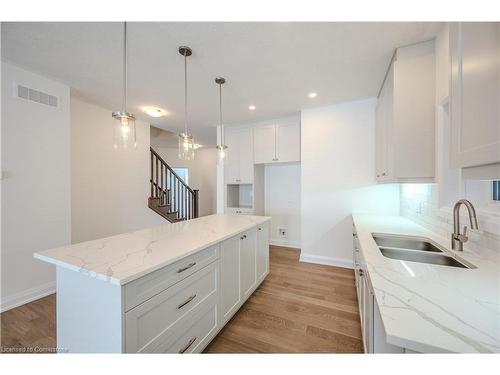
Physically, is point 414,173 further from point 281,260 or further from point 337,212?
point 281,260

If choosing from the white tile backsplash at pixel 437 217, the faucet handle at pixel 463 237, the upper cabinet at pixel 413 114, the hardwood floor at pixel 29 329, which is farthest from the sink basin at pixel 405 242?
the hardwood floor at pixel 29 329

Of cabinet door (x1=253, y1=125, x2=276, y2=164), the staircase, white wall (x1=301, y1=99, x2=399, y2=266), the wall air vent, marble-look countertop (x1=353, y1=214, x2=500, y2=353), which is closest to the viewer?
marble-look countertop (x1=353, y1=214, x2=500, y2=353)

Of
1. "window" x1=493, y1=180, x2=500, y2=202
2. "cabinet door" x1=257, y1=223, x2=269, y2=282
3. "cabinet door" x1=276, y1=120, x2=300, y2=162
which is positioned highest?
"cabinet door" x1=276, y1=120, x2=300, y2=162

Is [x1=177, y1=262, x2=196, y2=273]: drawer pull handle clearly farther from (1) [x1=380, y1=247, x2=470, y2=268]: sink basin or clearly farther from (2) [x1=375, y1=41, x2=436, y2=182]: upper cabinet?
(2) [x1=375, y1=41, x2=436, y2=182]: upper cabinet

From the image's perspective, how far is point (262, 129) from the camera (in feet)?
12.1

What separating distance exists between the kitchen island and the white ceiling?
67.7 inches

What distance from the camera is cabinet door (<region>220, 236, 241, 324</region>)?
62.7 inches

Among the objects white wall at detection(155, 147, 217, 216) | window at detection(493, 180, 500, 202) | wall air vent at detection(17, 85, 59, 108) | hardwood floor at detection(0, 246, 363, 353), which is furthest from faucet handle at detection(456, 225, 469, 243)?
white wall at detection(155, 147, 217, 216)

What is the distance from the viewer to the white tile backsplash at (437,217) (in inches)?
42.8

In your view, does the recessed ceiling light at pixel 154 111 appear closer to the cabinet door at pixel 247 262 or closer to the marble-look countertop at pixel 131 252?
the marble-look countertop at pixel 131 252

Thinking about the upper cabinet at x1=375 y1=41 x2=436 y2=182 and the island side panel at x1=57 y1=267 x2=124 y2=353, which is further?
the upper cabinet at x1=375 y1=41 x2=436 y2=182
